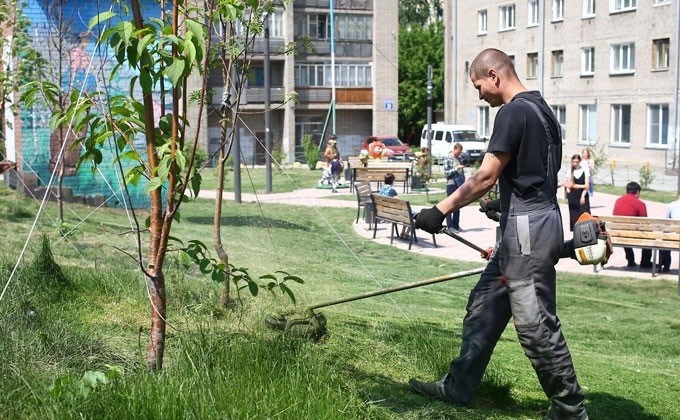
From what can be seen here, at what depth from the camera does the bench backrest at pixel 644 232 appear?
13617mm

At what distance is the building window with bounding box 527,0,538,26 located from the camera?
163 feet

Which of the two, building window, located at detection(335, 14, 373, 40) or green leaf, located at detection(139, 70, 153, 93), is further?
building window, located at detection(335, 14, 373, 40)

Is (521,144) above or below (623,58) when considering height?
below

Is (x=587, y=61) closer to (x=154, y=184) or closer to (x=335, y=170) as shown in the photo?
(x=335, y=170)

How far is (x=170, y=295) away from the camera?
618 cm

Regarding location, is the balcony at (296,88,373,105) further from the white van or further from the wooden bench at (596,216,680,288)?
the wooden bench at (596,216,680,288)

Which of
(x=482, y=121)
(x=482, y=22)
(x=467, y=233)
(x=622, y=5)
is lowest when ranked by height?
(x=467, y=233)

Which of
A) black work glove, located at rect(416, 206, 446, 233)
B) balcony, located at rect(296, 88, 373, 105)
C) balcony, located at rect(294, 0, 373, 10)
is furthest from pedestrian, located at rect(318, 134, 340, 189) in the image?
balcony, located at rect(294, 0, 373, 10)

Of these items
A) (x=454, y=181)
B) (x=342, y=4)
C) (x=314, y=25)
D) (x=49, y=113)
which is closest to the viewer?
(x=49, y=113)

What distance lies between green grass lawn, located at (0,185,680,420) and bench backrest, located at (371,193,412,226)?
5602 millimetres

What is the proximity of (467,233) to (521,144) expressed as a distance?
45.5 feet

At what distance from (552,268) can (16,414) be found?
2.36 meters

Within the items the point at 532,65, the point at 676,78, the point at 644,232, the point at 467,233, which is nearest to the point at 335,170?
the point at 467,233

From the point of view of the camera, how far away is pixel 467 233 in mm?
18141
